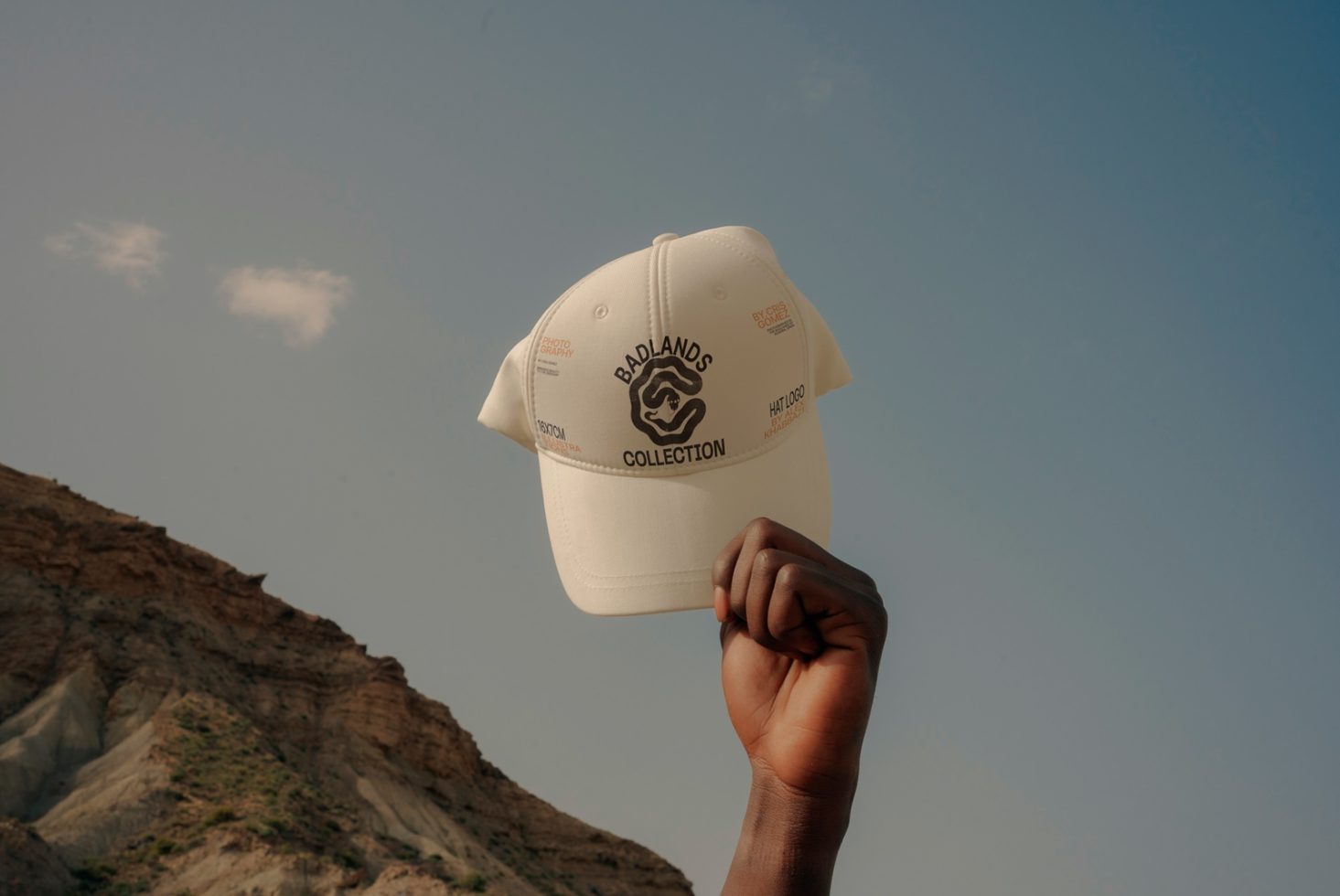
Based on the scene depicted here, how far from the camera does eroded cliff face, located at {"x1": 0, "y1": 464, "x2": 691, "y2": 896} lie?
33688mm

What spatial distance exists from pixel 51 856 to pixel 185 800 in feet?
21.5

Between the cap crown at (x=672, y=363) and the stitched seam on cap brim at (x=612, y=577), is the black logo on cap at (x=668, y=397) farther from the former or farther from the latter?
the stitched seam on cap brim at (x=612, y=577)

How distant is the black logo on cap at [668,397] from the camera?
391cm

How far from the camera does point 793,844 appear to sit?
3.35 metres

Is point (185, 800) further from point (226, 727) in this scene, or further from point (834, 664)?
point (834, 664)

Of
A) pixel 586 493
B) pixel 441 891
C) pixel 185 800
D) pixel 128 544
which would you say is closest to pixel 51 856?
pixel 185 800

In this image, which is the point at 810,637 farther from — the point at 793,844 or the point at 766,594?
the point at 793,844

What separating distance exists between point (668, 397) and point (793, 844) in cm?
135

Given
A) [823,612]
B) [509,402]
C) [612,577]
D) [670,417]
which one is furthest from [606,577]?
[823,612]

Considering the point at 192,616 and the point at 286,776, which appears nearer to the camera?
the point at 286,776

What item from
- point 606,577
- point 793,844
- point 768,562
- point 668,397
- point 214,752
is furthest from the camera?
point 214,752

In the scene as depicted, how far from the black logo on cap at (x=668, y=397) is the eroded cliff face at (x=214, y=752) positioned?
1159 inches

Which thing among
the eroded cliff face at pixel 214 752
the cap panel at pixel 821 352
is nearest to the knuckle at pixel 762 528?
the cap panel at pixel 821 352

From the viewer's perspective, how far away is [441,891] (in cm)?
3366
